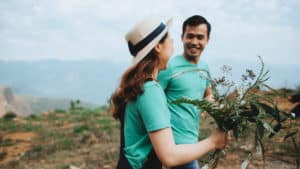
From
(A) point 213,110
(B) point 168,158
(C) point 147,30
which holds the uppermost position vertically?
(C) point 147,30

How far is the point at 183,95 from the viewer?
3.39m

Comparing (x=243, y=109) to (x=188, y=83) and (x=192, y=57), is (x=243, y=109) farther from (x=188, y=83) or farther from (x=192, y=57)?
(x=192, y=57)

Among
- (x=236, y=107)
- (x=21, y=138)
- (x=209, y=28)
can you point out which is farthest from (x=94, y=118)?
(x=236, y=107)

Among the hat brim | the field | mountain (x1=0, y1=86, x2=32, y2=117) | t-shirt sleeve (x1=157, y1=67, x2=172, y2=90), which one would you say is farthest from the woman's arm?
mountain (x1=0, y1=86, x2=32, y2=117)

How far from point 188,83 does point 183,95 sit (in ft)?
0.38

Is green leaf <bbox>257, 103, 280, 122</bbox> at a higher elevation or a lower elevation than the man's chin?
lower

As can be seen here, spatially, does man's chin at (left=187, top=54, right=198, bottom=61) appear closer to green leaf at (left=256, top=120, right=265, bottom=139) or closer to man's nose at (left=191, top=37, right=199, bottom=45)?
man's nose at (left=191, top=37, right=199, bottom=45)

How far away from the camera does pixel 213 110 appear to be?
2121 mm

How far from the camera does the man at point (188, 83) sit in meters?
3.31

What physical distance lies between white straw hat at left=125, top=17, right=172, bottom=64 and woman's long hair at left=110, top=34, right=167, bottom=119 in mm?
31

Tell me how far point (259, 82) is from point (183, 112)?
47.5 inches

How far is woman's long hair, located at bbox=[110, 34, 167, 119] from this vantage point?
194 cm

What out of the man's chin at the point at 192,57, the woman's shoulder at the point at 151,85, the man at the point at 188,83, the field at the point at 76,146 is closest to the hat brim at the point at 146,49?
the woman's shoulder at the point at 151,85

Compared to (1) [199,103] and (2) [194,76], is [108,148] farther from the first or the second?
(1) [199,103]
